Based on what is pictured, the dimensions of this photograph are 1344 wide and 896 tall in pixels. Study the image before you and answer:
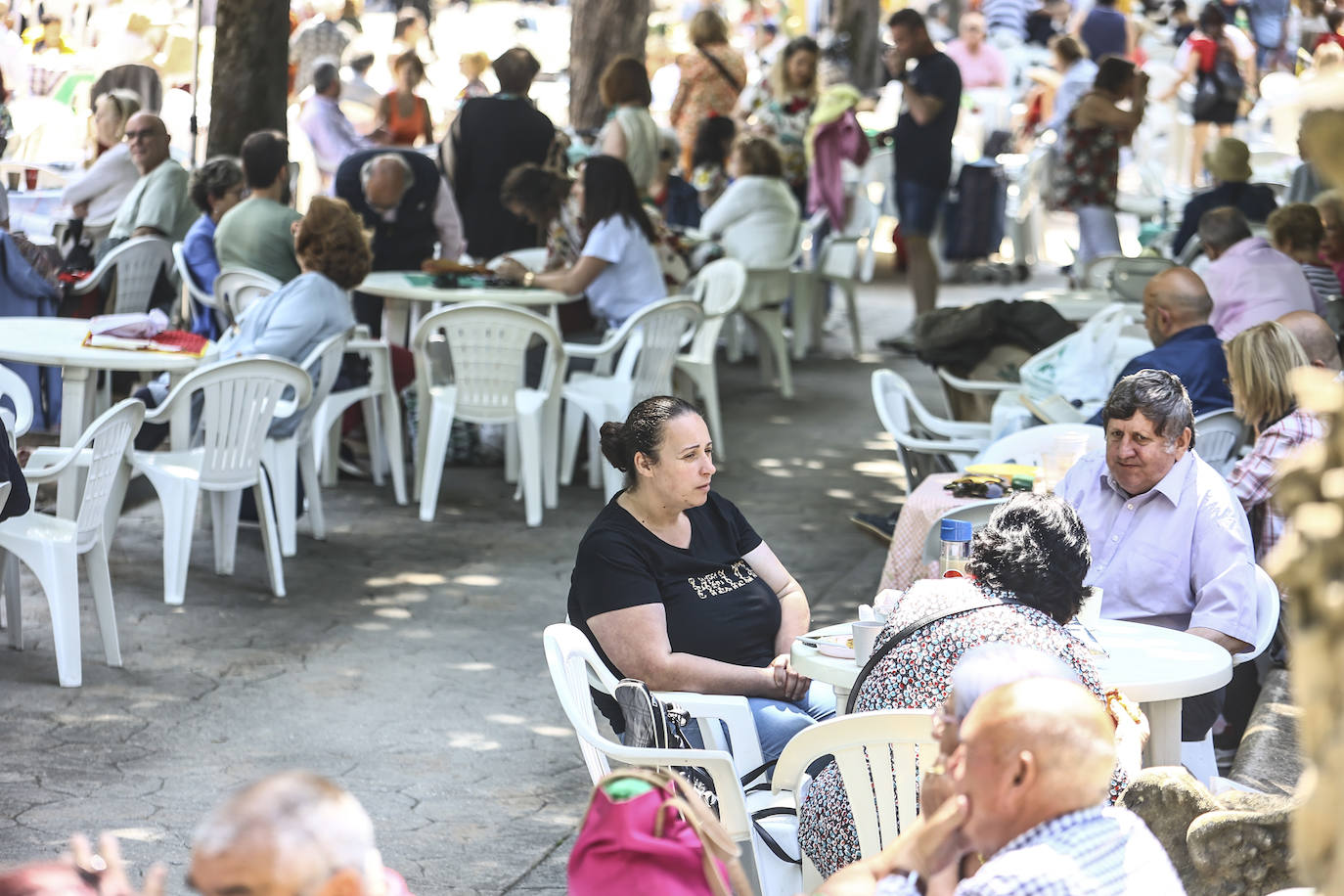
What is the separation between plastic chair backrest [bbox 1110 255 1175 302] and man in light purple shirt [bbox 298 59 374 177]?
280 inches

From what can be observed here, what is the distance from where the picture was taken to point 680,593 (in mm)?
3906

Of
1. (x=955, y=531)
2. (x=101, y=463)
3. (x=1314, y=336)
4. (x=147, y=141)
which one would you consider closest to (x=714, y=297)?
(x=147, y=141)

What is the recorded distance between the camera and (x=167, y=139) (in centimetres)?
930

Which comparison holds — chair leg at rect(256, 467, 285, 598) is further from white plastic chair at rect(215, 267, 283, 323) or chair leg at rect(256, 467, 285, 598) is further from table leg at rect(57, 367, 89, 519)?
white plastic chair at rect(215, 267, 283, 323)

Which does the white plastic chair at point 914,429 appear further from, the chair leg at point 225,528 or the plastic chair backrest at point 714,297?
the chair leg at point 225,528

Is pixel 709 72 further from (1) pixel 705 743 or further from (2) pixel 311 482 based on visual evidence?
(1) pixel 705 743

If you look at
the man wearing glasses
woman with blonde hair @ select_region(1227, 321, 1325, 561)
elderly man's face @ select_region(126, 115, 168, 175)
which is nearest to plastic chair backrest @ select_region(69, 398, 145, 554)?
woman with blonde hair @ select_region(1227, 321, 1325, 561)

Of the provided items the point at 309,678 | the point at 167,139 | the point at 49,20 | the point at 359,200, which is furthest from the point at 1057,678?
the point at 49,20

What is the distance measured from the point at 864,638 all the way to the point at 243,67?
20.8 feet

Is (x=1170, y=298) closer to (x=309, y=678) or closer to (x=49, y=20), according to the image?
(x=309, y=678)

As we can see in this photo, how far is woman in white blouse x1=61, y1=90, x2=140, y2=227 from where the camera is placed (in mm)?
9875

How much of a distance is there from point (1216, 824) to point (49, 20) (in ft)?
41.3

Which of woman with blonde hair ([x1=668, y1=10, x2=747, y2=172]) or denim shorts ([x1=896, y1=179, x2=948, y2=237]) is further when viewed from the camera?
woman with blonde hair ([x1=668, y1=10, x2=747, y2=172])

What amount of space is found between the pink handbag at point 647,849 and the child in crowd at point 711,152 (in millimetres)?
9930
